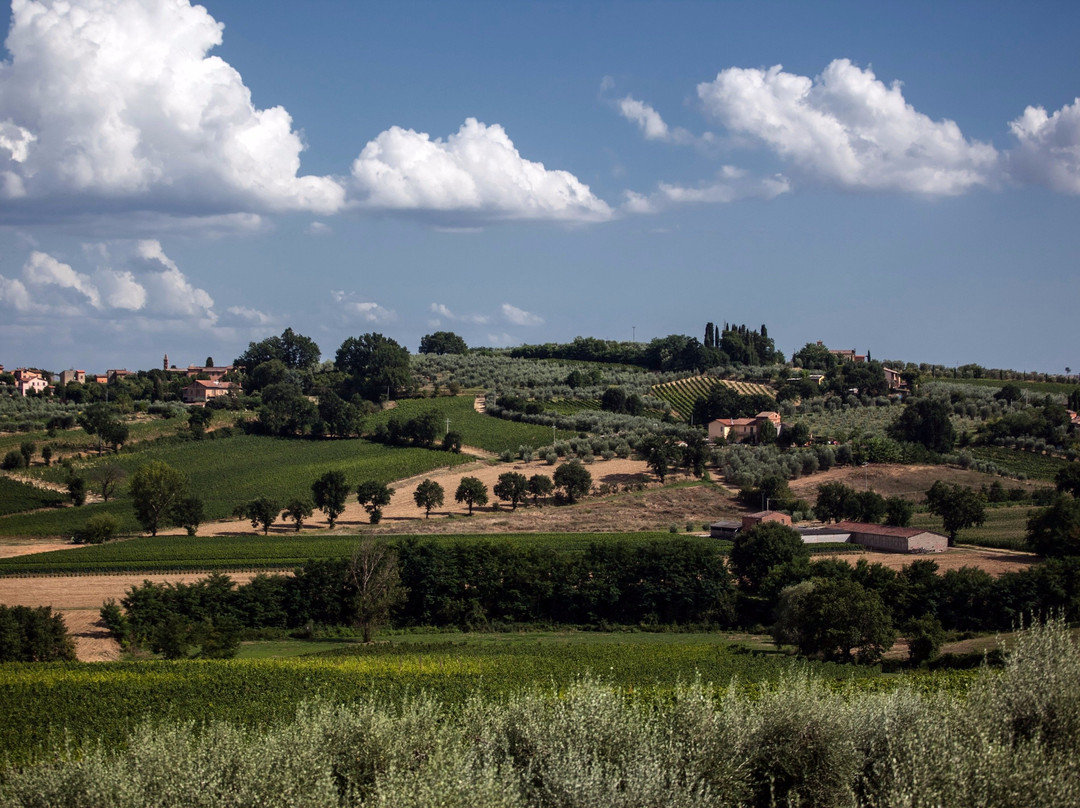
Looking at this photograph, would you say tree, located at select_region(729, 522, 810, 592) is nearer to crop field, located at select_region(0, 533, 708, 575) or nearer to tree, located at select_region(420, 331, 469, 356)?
crop field, located at select_region(0, 533, 708, 575)

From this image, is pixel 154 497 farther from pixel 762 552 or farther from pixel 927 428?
pixel 927 428

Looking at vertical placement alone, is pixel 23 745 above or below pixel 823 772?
below

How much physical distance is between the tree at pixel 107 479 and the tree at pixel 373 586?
140ft

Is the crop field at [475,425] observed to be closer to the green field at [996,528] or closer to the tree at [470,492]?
the tree at [470,492]

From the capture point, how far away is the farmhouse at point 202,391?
465ft

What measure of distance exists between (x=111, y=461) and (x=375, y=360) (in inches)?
1753

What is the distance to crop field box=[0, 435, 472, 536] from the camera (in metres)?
77.4

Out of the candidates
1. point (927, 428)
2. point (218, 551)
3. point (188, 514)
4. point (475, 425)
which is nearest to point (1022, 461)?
point (927, 428)

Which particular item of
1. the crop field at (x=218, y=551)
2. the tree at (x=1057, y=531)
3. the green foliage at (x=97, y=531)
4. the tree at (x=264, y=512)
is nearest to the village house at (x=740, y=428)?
the crop field at (x=218, y=551)

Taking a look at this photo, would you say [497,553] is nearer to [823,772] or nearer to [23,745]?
[23,745]

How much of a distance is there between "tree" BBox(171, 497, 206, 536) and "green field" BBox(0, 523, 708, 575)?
1673mm

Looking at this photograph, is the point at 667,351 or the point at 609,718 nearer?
the point at 609,718

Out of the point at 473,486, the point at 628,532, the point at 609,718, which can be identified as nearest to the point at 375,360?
the point at 473,486

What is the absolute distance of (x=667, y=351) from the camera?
6294 inches
